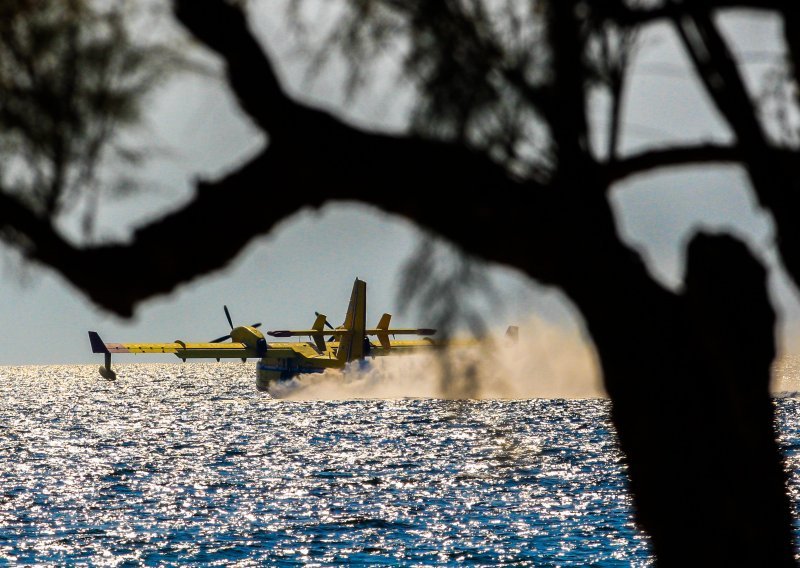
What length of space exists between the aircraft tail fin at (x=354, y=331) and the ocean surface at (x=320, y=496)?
61.1ft

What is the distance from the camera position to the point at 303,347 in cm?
10900

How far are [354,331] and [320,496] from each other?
2350 inches

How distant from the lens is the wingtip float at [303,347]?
10088cm

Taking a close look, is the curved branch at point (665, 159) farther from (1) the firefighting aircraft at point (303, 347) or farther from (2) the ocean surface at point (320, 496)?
(1) the firefighting aircraft at point (303, 347)

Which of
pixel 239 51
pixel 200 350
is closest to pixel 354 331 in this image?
pixel 200 350

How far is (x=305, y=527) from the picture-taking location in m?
33.8

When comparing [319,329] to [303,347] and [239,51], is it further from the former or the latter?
[239,51]

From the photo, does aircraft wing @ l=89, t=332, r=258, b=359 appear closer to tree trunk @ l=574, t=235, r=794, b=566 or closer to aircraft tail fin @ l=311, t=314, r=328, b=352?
aircraft tail fin @ l=311, t=314, r=328, b=352

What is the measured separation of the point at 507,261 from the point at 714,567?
207 cm

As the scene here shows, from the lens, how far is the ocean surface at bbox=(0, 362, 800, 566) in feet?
95.9

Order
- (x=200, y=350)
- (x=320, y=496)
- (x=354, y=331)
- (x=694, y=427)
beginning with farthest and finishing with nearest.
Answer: (x=200, y=350) → (x=354, y=331) → (x=320, y=496) → (x=694, y=427)

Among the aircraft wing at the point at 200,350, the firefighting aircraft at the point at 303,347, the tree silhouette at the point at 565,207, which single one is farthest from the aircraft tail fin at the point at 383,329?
the tree silhouette at the point at 565,207

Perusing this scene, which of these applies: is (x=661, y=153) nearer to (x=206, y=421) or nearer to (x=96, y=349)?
(x=206, y=421)

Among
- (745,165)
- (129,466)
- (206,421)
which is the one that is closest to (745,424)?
(745,165)
